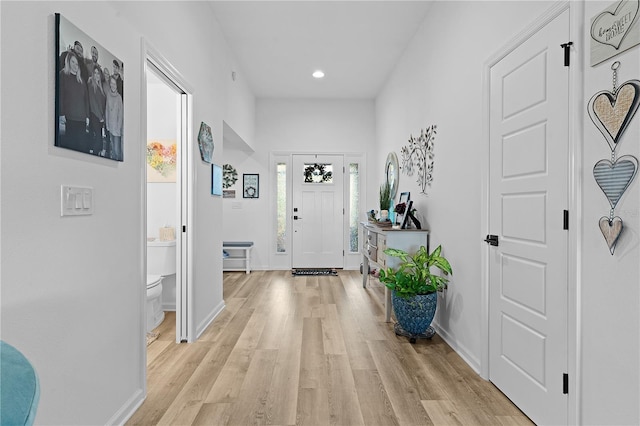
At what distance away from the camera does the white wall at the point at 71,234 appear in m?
1.14

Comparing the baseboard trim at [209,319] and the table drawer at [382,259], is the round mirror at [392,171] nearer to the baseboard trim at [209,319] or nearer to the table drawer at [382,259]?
the table drawer at [382,259]

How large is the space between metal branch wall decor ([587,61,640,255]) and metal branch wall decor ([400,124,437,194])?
1.86 meters

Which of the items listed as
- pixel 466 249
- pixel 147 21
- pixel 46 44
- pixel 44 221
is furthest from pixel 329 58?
pixel 44 221

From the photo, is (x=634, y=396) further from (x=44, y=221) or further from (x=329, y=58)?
(x=329, y=58)

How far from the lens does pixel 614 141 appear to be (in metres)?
1.34

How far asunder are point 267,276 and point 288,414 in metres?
3.79

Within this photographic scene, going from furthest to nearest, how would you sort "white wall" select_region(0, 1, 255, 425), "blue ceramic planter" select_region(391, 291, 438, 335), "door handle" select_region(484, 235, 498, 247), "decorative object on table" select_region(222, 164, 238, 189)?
"decorative object on table" select_region(222, 164, 238, 189)
"blue ceramic planter" select_region(391, 291, 438, 335)
"door handle" select_region(484, 235, 498, 247)
"white wall" select_region(0, 1, 255, 425)

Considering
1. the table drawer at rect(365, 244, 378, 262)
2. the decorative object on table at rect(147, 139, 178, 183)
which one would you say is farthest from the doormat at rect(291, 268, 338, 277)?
the decorative object on table at rect(147, 139, 178, 183)

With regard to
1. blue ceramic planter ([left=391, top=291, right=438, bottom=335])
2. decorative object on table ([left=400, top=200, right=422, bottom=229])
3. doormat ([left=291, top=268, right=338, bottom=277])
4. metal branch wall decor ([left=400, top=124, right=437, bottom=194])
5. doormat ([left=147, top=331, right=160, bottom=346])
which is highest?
metal branch wall decor ([left=400, top=124, right=437, bottom=194])

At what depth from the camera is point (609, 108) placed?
4.45 ft

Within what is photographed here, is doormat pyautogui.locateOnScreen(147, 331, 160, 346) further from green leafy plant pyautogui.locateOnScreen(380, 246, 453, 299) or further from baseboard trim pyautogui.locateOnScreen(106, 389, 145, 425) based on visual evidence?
green leafy plant pyautogui.locateOnScreen(380, 246, 453, 299)

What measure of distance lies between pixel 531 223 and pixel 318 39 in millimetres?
3077

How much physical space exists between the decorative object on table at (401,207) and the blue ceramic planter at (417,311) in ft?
3.64

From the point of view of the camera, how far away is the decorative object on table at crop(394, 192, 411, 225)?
147 inches
